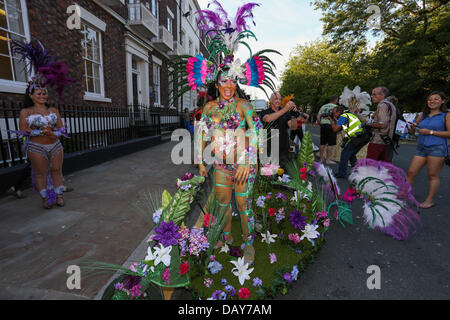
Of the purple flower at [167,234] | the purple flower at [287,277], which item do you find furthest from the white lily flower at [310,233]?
the purple flower at [167,234]

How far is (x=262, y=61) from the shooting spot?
2576mm

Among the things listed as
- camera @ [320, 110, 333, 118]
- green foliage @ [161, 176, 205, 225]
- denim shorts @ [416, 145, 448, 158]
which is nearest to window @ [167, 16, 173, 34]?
camera @ [320, 110, 333, 118]

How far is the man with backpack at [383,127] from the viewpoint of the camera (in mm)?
4367

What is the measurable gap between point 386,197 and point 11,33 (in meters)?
8.62

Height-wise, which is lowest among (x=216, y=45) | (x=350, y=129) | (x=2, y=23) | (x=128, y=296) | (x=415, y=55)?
(x=128, y=296)

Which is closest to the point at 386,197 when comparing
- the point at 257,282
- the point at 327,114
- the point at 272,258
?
the point at 272,258

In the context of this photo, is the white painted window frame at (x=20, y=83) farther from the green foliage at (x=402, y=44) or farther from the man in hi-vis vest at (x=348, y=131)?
the green foliage at (x=402, y=44)

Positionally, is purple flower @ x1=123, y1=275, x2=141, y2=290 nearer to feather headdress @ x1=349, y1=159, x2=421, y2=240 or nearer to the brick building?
the brick building

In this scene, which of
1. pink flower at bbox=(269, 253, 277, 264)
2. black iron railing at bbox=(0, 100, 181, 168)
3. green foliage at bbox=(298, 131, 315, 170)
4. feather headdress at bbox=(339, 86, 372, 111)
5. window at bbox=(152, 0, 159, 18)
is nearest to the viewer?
pink flower at bbox=(269, 253, 277, 264)

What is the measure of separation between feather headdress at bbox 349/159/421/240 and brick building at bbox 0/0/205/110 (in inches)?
112

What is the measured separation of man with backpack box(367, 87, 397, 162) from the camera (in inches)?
172
